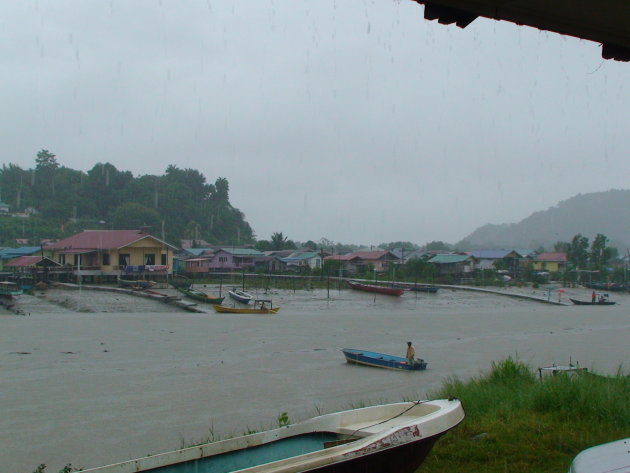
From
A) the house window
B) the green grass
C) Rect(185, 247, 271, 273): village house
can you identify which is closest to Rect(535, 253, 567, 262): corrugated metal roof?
Rect(185, 247, 271, 273): village house

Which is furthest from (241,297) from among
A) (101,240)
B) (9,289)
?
(9,289)

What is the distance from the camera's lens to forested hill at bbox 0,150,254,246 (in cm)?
6081

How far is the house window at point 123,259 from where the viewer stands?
4241 centimetres

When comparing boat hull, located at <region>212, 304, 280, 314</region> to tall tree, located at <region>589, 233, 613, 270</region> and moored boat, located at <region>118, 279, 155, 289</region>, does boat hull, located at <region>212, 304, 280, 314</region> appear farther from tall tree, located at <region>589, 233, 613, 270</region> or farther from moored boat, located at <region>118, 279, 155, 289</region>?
tall tree, located at <region>589, 233, 613, 270</region>

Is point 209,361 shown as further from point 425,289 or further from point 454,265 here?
point 454,265

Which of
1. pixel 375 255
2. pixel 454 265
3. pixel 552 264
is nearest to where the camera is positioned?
pixel 454 265

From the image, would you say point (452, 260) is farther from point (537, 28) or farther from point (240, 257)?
point (537, 28)

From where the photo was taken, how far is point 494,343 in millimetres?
23766

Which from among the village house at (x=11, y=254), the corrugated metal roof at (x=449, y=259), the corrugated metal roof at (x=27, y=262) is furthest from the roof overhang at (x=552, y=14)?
the corrugated metal roof at (x=449, y=259)

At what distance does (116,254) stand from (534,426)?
39.1m

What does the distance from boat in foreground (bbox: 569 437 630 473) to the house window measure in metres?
41.4

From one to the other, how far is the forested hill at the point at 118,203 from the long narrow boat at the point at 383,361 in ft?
145

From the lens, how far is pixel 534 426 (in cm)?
643

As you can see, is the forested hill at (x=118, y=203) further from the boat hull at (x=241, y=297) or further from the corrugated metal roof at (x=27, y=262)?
the boat hull at (x=241, y=297)
